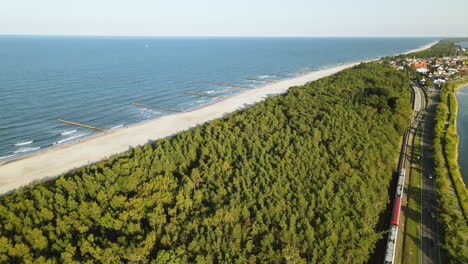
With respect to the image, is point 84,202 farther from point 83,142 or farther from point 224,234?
point 83,142

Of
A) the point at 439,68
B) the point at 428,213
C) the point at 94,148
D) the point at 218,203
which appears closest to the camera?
the point at 218,203

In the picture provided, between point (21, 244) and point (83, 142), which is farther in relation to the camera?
point (83, 142)

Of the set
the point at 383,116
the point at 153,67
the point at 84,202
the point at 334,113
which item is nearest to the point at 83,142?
the point at 84,202

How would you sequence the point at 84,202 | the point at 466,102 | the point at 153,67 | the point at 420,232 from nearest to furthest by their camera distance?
1. the point at 84,202
2. the point at 420,232
3. the point at 466,102
4. the point at 153,67

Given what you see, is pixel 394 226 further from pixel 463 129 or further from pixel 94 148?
pixel 463 129

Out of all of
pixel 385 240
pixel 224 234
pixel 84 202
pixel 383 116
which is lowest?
pixel 385 240

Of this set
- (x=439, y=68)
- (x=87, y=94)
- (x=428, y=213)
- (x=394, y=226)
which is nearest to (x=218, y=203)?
(x=394, y=226)

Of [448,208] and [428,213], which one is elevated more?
[448,208]

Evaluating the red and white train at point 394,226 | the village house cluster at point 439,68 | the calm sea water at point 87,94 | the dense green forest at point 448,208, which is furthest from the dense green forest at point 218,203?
the village house cluster at point 439,68

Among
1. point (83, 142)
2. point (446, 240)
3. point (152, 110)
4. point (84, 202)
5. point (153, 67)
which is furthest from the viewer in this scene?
point (153, 67)
